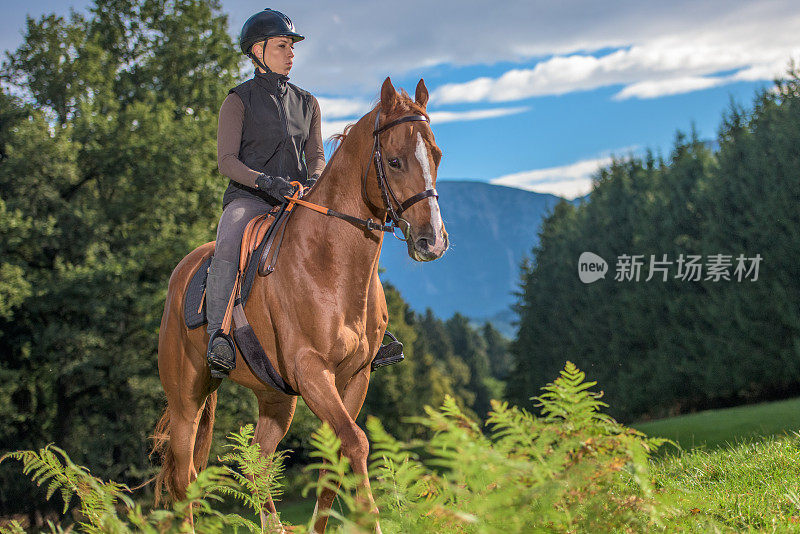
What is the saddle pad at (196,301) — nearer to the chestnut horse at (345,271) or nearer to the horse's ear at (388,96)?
the chestnut horse at (345,271)

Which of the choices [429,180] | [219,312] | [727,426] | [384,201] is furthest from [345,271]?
[727,426]

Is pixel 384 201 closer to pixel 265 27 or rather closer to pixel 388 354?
pixel 388 354

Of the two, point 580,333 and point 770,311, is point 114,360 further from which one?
point 580,333

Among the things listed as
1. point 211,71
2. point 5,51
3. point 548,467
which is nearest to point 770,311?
point 211,71

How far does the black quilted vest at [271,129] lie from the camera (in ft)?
18.1

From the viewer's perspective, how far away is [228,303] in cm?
509

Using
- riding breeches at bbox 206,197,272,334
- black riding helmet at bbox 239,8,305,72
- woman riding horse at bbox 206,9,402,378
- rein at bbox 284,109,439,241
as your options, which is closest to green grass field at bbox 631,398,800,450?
woman riding horse at bbox 206,9,402,378

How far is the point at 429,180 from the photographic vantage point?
4.34 metres

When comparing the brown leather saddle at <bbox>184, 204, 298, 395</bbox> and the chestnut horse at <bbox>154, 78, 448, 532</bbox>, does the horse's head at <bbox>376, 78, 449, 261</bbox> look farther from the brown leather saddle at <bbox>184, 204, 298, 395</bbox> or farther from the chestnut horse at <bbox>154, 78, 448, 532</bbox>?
the brown leather saddle at <bbox>184, 204, 298, 395</bbox>

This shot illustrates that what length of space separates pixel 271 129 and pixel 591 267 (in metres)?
36.9

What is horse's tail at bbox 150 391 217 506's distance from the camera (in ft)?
19.4

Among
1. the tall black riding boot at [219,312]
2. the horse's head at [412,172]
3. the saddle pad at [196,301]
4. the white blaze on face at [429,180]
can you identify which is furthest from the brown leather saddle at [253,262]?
the white blaze on face at [429,180]

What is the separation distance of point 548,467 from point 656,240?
33843 millimetres

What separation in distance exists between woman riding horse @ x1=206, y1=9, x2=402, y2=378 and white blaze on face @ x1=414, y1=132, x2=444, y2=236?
125cm
